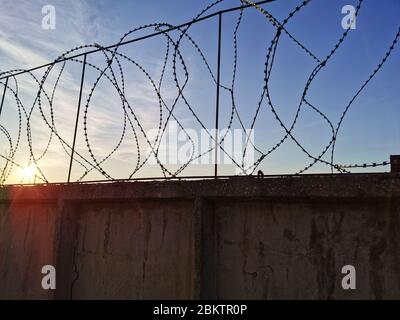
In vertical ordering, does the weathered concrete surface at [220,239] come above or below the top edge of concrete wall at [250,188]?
below

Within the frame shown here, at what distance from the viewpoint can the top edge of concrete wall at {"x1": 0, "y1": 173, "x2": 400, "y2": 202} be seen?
2.80 metres

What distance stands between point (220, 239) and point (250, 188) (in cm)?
57

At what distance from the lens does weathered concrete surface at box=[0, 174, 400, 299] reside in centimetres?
286

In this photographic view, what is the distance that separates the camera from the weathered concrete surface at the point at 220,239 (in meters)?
2.86

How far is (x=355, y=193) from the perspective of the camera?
112 inches

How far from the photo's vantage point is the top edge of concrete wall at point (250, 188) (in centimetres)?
280

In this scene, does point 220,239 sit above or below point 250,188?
below

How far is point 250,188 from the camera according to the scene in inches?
126

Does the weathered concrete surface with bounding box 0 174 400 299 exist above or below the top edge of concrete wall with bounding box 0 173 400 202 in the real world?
below
